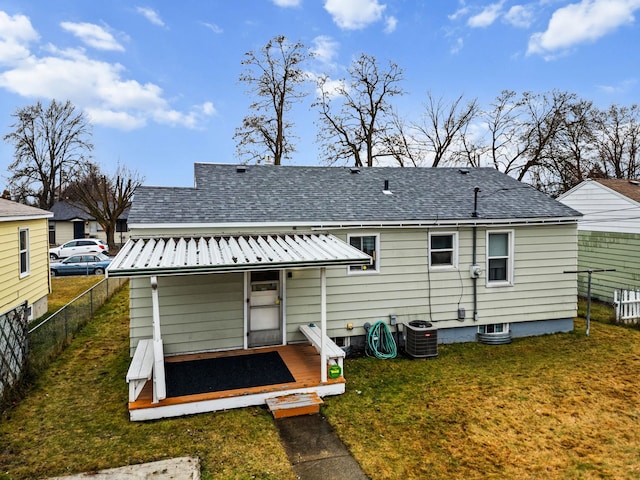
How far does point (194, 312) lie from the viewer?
8.64 metres

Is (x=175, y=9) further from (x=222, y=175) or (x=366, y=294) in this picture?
(x=366, y=294)

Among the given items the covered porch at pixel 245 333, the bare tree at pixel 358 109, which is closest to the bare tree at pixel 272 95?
the bare tree at pixel 358 109

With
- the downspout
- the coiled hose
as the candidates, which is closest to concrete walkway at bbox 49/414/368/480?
the coiled hose

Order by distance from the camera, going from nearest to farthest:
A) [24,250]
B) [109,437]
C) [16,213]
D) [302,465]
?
[302,465] → [109,437] → [16,213] → [24,250]

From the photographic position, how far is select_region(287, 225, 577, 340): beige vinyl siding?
371 inches

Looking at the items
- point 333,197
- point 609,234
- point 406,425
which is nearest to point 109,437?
point 406,425

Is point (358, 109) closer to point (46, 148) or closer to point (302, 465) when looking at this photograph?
point (302, 465)

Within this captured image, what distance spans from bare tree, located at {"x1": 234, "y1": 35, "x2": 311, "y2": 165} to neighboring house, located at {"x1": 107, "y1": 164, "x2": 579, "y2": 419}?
1563 cm

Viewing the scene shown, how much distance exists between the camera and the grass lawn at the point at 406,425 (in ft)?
17.2

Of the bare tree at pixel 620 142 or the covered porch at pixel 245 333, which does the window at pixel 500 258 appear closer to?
the covered porch at pixel 245 333

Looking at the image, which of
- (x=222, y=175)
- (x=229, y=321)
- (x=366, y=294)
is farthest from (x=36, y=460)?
(x=222, y=175)

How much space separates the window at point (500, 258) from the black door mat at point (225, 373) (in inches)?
243

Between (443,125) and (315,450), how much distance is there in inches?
1077

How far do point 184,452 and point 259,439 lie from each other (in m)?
1.06
